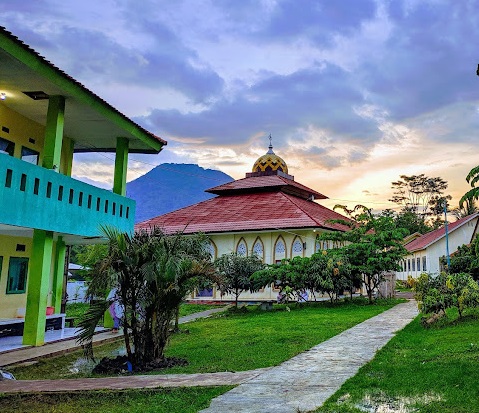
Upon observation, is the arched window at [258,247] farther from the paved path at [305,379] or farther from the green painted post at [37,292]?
the green painted post at [37,292]

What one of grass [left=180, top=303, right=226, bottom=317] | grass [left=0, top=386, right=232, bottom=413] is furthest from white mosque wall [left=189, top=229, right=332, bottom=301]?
grass [left=0, top=386, right=232, bottom=413]

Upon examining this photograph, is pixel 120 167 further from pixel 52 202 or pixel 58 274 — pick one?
pixel 52 202

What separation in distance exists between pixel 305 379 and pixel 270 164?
3106 centimetres

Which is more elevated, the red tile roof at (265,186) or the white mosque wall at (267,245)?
the red tile roof at (265,186)

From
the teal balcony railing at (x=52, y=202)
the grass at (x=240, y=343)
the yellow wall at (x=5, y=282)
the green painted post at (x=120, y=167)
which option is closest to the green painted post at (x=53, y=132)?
the teal balcony railing at (x=52, y=202)

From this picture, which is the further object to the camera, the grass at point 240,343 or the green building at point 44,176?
the green building at point 44,176

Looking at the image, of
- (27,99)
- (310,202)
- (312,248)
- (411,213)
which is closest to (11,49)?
(27,99)

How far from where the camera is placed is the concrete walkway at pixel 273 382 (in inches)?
247

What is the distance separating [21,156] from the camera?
49.6 ft

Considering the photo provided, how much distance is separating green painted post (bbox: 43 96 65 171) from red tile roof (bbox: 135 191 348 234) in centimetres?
1306

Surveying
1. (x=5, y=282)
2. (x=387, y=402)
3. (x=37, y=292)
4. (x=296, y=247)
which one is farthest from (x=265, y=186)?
(x=387, y=402)

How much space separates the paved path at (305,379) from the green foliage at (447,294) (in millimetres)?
1767

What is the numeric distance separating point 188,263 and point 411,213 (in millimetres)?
60926

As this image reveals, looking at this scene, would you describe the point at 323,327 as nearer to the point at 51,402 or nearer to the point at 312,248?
the point at 51,402
